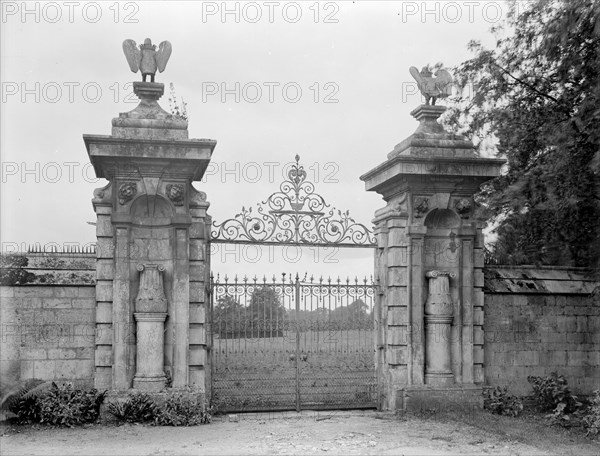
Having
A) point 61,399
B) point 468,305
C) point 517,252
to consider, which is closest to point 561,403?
point 468,305

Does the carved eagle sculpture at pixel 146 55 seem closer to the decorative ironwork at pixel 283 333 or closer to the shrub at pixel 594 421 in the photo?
the decorative ironwork at pixel 283 333

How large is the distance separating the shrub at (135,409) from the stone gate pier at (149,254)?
216mm

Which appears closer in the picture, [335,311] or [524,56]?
[335,311]

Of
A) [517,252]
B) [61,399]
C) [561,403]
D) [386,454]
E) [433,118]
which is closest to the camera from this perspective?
[386,454]

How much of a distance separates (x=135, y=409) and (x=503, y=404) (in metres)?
5.30

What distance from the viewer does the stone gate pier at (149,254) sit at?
1005 cm

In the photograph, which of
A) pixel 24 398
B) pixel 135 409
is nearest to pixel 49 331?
pixel 24 398

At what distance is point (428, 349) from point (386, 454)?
307 centimetres

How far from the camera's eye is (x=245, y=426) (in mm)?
9945

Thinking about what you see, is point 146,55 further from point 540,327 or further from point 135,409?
point 540,327

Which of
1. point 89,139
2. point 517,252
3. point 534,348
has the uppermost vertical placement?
point 89,139

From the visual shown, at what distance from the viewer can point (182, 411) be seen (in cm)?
991

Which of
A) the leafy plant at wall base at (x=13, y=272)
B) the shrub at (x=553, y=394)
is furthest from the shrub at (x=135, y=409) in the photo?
the shrub at (x=553, y=394)

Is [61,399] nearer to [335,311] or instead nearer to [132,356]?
[132,356]
